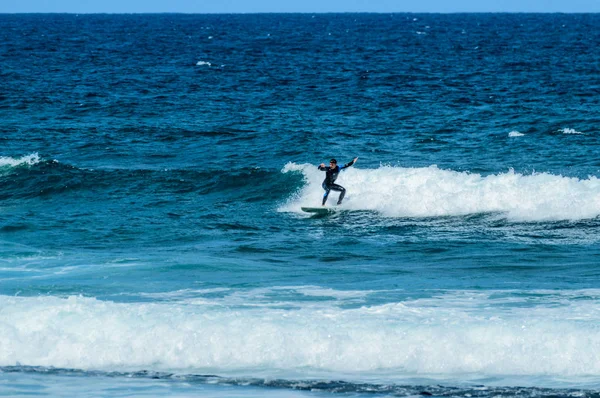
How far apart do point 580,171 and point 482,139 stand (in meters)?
6.18

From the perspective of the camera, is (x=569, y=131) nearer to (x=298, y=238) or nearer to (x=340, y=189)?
(x=340, y=189)

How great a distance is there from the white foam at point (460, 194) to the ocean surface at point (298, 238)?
0.28ft

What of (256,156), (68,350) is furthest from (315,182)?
(68,350)

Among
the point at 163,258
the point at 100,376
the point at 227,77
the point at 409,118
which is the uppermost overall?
the point at 227,77

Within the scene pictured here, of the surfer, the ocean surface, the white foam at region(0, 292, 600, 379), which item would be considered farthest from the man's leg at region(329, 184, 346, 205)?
the white foam at region(0, 292, 600, 379)

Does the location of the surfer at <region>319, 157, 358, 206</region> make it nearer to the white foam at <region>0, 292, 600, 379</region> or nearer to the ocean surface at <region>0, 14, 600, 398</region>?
the ocean surface at <region>0, 14, 600, 398</region>

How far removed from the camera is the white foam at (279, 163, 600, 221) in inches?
1009

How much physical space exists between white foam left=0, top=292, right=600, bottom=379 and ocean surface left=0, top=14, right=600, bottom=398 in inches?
1.7

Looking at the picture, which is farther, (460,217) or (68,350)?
(460,217)

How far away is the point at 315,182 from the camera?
29.7m

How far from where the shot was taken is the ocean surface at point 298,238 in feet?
45.2

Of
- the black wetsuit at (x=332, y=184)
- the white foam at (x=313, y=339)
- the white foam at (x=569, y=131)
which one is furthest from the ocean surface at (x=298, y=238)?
the black wetsuit at (x=332, y=184)

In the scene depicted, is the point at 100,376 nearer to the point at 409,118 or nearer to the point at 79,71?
the point at 409,118

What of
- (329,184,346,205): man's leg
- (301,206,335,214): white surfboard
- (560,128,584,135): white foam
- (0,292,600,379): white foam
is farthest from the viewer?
(560,128,584,135): white foam
